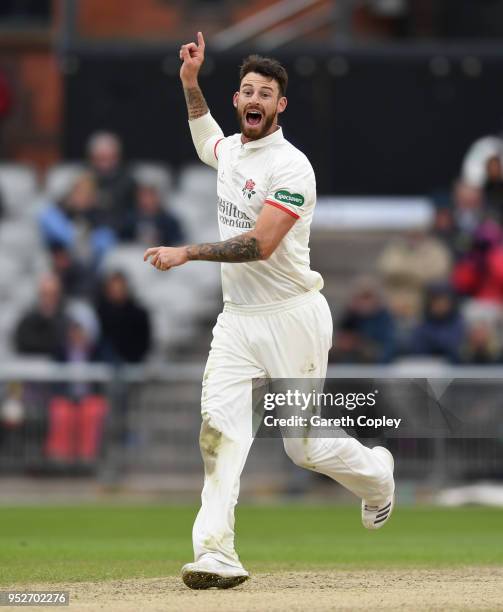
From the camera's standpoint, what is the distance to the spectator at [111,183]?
65.6 ft

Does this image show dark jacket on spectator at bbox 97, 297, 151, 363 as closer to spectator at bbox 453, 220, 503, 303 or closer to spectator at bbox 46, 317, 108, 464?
spectator at bbox 46, 317, 108, 464

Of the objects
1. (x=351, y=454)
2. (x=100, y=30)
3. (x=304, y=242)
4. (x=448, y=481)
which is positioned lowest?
(x=448, y=481)

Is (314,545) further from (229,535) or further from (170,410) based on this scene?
(170,410)

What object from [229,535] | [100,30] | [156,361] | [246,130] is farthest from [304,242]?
[100,30]

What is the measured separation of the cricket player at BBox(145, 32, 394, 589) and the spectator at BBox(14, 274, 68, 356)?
9172 mm

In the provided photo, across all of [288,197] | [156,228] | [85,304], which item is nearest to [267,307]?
[288,197]

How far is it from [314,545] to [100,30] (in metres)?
22.6

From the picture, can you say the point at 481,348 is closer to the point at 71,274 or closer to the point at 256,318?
the point at 71,274

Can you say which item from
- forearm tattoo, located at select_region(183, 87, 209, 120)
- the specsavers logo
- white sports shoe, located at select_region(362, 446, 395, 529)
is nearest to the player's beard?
the specsavers logo

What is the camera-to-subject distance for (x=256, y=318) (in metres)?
9.27

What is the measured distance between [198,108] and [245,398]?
1.97 metres

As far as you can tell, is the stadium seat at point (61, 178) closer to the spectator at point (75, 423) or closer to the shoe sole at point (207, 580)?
the spectator at point (75, 423)

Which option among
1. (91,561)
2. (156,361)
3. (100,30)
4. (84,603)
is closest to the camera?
(84,603)

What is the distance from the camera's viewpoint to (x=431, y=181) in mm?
21531
